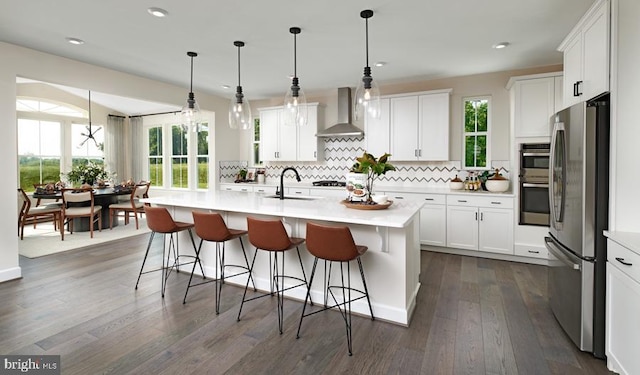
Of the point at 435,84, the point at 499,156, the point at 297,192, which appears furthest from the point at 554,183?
the point at 297,192

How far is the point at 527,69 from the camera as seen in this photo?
4.55 meters

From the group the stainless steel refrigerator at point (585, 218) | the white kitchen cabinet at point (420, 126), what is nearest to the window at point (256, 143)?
the white kitchen cabinet at point (420, 126)

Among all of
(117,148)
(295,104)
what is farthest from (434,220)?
(117,148)

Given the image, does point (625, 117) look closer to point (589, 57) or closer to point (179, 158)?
point (589, 57)

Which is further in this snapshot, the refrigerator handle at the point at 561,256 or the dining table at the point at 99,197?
the dining table at the point at 99,197

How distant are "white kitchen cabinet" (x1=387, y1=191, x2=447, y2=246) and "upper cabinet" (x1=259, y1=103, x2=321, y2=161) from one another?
6.96ft

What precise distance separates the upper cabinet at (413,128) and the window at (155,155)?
5.99 metres

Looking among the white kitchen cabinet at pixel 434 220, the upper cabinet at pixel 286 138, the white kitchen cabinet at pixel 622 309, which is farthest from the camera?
the upper cabinet at pixel 286 138

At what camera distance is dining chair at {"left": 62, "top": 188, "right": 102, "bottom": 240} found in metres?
5.55

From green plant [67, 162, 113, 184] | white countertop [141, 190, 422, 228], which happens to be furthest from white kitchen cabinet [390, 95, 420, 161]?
green plant [67, 162, 113, 184]

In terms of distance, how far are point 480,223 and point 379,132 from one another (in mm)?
2033

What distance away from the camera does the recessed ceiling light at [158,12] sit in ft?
9.30

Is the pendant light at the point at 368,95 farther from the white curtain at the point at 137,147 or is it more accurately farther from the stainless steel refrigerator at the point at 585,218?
the white curtain at the point at 137,147

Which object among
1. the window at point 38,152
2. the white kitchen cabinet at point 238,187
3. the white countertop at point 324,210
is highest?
the window at point 38,152
